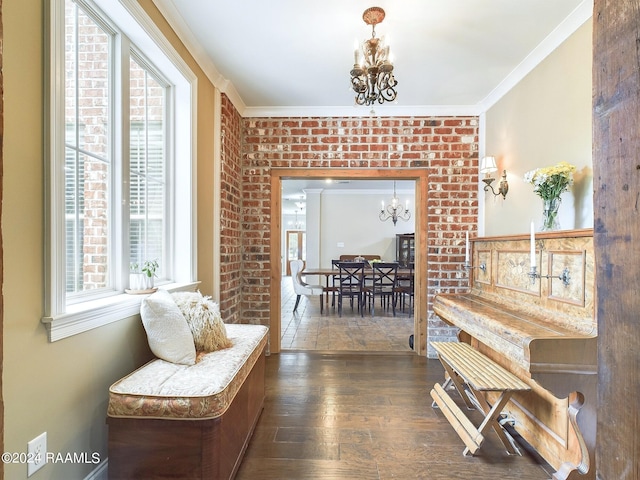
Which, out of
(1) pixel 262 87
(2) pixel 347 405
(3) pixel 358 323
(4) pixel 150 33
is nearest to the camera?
(4) pixel 150 33

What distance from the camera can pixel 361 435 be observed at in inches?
76.2

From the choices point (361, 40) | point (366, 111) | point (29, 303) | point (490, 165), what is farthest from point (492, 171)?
point (29, 303)

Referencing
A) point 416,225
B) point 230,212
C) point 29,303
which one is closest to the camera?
point 29,303

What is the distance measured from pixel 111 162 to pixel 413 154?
2654 millimetres

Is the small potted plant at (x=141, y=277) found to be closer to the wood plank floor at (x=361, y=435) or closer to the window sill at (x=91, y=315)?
the window sill at (x=91, y=315)

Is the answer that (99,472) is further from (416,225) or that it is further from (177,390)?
(416,225)

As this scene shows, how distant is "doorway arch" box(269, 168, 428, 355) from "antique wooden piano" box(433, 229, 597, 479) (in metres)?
1.12

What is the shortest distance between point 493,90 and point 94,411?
372 centimetres

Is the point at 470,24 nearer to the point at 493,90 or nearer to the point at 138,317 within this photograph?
the point at 493,90

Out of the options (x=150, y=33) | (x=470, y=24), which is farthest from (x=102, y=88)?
(x=470, y=24)

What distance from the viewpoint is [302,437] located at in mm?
1920

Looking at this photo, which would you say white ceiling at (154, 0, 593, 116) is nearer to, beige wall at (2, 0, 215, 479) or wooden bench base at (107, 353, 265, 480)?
beige wall at (2, 0, 215, 479)

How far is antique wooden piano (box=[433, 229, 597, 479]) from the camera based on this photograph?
4.49 ft

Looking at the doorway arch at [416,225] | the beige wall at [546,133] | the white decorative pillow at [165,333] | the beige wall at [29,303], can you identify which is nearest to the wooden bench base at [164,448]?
the beige wall at [29,303]
